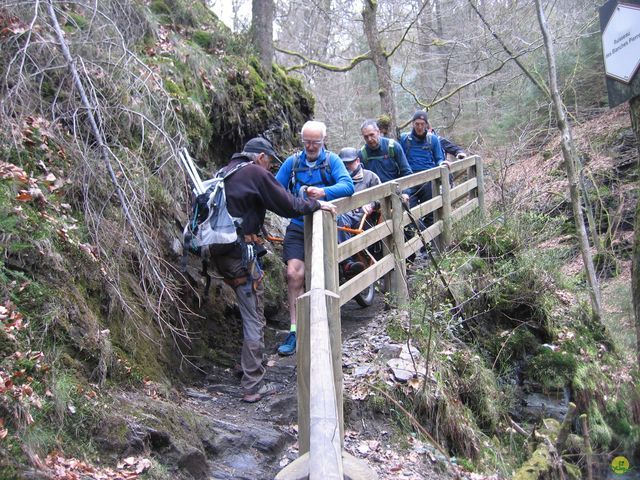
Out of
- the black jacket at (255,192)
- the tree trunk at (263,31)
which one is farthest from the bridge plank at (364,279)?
the tree trunk at (263,31)

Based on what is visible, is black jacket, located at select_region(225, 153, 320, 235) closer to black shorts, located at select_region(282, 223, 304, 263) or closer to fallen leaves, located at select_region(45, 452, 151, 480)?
black shorts, located at select_region(282, 223, 304, 263)

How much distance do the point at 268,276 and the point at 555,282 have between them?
436cm

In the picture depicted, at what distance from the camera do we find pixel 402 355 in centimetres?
598

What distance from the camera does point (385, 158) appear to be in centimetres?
867

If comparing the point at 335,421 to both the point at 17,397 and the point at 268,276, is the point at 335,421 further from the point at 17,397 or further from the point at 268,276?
the point at 268,276

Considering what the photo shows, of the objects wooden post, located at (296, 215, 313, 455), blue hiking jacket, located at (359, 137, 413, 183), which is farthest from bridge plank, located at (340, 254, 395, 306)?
wooden post, located at (296, 215, 313, 455)

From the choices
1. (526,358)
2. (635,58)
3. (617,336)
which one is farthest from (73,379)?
(617,336)

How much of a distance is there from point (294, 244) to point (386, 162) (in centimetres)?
294

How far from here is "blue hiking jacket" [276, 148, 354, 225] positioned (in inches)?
241

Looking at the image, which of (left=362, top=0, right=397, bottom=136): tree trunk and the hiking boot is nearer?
the hiking boot

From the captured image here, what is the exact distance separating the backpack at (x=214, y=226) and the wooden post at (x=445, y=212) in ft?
14.8

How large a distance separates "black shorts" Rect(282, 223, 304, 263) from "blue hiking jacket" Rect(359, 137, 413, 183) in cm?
270

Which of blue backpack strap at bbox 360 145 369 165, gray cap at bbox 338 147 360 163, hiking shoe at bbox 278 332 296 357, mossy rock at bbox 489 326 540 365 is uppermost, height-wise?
blue backpack strap at bbox 360 145 369 165

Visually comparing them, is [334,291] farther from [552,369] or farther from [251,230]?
[552,369]
